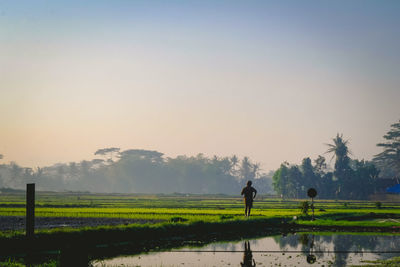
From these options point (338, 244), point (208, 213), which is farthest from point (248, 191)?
point (208, 213)

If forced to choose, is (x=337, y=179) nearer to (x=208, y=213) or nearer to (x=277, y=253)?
(x=208, y=213)

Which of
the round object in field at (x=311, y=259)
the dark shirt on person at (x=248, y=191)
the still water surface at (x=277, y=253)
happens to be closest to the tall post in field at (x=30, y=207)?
the still water surface at (x=277, y=253)

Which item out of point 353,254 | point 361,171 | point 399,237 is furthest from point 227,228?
point 361,171

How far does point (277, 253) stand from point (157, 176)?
523 ft

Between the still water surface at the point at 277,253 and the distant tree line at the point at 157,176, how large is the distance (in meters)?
152

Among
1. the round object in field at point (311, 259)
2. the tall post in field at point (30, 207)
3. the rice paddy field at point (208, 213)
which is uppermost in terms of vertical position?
the tall post in field at point (30, 207)

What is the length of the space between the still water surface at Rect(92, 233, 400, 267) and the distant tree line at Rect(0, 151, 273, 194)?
151827 mm

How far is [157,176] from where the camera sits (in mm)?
174000

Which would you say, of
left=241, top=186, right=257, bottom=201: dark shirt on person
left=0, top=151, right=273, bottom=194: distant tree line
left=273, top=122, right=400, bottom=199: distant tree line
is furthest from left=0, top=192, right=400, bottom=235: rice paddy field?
left=0, top=151, right=273, bottom=194: distant tree line

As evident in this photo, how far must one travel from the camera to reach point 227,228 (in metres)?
23.4

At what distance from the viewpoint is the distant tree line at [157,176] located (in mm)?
172875

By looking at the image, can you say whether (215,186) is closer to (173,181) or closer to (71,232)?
(173,181)

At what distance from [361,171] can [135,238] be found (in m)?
85.4

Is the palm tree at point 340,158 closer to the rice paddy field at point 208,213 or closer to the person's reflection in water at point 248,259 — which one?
the rice paddy field at point 208,213
